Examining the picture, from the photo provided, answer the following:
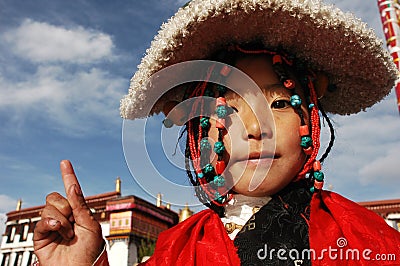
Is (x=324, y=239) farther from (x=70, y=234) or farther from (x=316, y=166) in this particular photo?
(x=70, y=234)

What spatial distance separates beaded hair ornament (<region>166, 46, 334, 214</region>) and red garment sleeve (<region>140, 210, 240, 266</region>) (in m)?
0.11

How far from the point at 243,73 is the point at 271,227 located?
0.59 m

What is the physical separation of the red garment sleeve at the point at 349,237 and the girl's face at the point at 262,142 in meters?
0.17

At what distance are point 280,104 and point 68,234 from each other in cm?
87

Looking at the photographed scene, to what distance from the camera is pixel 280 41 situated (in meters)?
1.61

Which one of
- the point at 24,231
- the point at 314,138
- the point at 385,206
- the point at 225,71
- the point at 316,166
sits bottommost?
the point at 316,166

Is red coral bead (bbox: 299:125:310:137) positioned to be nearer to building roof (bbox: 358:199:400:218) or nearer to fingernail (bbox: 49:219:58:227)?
fingernail (bbox: 49:219:58:227)

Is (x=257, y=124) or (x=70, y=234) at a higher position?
(x=257, y=124)

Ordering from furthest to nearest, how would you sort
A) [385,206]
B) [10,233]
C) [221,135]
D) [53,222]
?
[10,233]
[385,206]
[221,135]
[53,222]

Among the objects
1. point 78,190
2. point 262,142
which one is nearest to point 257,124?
point 262,142

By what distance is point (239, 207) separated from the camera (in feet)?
5.09

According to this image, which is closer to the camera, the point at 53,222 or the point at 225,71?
the point at 53,222

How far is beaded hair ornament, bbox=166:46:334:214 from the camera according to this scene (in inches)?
59.4

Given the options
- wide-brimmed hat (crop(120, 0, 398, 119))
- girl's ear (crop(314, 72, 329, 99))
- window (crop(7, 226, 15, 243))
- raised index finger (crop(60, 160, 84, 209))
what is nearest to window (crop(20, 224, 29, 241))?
window (crop(7, 226, 15, 243))
